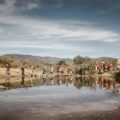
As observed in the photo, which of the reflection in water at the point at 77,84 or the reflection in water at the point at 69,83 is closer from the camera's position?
the reflection in water at the point at 77,84

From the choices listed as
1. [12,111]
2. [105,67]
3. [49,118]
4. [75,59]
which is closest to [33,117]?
[49,118]

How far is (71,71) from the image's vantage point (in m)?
122

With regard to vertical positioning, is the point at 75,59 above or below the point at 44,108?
above

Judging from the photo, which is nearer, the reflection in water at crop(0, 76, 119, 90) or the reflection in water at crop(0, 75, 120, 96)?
the reflection in water at crop(0, 75, 120, 96)

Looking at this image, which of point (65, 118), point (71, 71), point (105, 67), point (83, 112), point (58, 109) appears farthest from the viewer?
point (71, 71)

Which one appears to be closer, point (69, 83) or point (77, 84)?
point (77, 84)

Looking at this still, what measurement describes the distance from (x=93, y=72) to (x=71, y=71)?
11.3 metres

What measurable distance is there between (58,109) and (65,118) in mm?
3907

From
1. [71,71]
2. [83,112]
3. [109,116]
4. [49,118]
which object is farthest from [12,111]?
[71,71]

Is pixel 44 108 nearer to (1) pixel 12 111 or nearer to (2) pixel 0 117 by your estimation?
(1) pixel 12 111

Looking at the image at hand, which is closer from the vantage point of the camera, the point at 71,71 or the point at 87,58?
the point at 71,71

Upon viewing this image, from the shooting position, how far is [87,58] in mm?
183250

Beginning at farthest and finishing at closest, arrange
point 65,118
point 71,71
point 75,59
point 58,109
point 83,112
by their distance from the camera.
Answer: point 75,59 < point 71,71 < point 58,109 < point 83,112 < point 65,118

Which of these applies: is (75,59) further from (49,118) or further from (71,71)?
(49,118)
